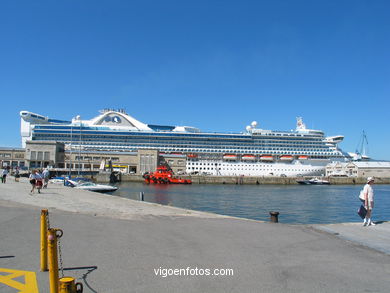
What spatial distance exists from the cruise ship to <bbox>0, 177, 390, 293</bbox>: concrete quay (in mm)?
56575

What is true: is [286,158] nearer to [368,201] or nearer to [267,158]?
[267,158]

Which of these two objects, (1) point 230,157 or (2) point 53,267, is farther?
(1) point 230,157

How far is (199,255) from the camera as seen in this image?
17.9 feet

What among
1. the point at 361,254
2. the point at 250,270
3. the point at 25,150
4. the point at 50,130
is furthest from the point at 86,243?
the point at 50,130

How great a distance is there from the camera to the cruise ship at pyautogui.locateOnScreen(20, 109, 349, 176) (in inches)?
2576

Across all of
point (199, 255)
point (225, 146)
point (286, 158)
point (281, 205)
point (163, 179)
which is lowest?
point (281, 205)

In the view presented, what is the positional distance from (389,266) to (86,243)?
5485 millimetres

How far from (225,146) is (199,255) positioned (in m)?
61.7

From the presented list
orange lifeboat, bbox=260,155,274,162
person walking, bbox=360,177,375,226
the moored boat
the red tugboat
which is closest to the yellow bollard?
person walking, bbox=360,177,375,226

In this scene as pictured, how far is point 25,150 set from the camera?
218 feet

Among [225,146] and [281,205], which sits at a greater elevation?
[225,146]

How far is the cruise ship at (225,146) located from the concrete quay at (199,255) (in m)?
56.6

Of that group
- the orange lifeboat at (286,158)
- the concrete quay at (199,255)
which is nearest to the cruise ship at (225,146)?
the orange lifeboat at (286,158)

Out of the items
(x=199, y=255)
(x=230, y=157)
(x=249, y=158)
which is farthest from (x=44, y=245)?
(x=249, y=158)
